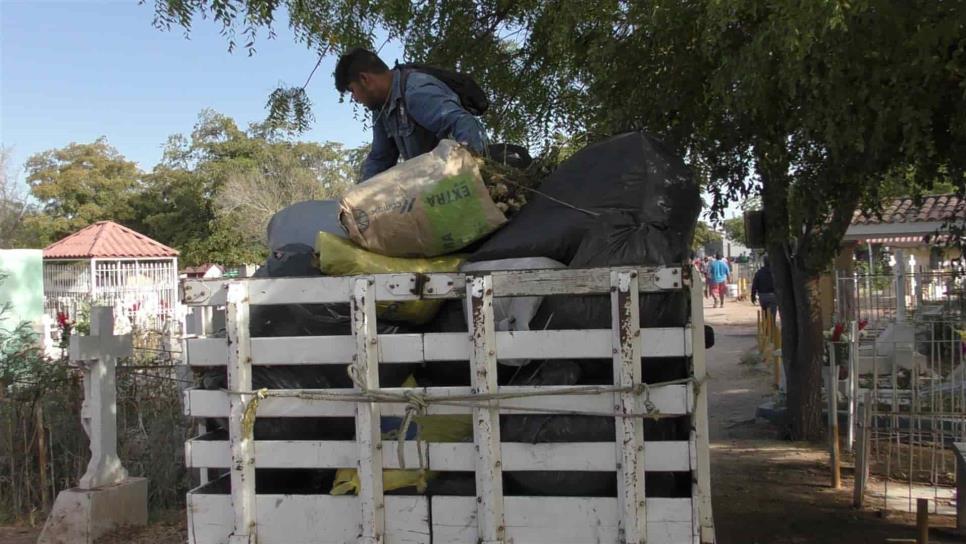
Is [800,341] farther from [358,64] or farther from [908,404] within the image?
[358,64]

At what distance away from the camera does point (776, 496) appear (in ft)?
21.0

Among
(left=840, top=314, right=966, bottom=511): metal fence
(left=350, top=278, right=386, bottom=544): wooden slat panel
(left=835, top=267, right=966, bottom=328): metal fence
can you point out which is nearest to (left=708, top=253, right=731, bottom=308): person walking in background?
(left=835, top=267, right=966, bottom=328): metal fence

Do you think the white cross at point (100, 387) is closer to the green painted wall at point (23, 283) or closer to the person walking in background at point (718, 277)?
the green painted wall at point (23, 283)

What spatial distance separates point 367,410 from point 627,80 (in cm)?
393

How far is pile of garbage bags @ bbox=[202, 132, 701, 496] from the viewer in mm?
→ 2836

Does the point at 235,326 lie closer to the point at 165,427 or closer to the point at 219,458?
the point at 219,458

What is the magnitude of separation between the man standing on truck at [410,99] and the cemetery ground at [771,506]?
6.94 ft

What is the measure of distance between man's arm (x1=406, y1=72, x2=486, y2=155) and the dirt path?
1.51 metres

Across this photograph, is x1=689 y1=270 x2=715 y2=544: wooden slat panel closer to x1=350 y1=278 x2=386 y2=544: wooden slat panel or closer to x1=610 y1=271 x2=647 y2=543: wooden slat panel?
x1=610 y1=271 x2=647 y2=543: wooden slat panel

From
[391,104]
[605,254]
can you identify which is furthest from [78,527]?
[605,254]

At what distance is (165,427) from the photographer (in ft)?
20.6

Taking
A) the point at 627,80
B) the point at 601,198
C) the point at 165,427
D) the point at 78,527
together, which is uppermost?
the point at 627,80

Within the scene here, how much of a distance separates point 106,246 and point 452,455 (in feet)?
72.6

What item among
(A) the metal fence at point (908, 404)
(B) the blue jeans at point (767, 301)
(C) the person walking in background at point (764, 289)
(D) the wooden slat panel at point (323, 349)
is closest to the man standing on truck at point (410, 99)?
(D) the wooden slat panel at point (323, 349)
